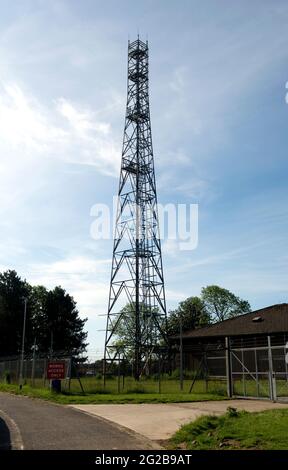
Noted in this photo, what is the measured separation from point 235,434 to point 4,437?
5199mm

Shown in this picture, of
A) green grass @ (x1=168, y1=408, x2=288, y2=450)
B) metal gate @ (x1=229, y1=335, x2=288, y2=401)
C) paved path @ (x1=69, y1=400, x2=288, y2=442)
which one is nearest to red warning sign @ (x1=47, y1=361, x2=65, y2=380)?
paved path @ (x1=69, y1=400, x2=288, y2=442)

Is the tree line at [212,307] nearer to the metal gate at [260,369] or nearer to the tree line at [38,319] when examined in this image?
the tree line at [38,319]

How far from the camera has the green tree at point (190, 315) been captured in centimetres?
8481

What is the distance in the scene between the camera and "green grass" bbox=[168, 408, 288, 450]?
9.63 meters

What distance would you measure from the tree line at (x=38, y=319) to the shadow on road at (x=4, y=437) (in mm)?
60791

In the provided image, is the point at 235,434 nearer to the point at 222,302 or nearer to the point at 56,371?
the point at 56,371

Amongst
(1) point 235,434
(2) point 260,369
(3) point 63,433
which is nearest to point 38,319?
(2) point 260,369

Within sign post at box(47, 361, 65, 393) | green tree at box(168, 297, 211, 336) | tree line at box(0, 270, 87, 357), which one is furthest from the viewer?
green tree at box(168, 297, 211, 336)

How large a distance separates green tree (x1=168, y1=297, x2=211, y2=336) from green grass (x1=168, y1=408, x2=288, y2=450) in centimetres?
7116

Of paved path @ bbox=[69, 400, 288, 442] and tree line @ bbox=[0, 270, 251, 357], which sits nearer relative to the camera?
paved path @ bbox=[69, 400, 288, 442]

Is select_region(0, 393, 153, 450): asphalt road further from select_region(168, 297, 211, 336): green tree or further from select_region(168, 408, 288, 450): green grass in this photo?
select_region(168, 297, 211, 336): green tree
